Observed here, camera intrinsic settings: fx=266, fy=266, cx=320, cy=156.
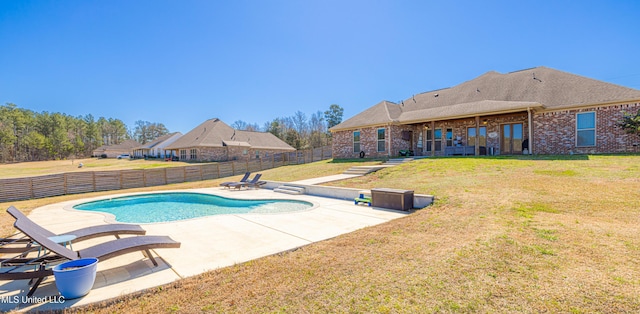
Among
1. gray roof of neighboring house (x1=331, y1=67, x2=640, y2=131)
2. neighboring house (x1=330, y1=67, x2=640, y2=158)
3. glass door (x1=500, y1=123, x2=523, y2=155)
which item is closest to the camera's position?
neighboring house (x1=330, y1=67, x2=640, y2=158)

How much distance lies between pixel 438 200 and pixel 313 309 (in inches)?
245

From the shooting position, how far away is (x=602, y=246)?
13.0 feet

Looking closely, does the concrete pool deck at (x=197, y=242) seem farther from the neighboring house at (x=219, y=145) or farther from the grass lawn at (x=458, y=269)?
the neighboring house at (x=219, y=145)

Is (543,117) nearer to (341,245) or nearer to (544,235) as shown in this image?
(544,235)

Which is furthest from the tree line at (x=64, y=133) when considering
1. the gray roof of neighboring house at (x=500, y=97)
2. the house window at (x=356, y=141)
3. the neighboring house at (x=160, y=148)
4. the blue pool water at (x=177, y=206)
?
the blue pool water at (x=177, y=206)

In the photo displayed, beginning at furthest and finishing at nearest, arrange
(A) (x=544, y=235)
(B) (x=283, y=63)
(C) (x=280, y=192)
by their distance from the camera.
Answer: (B) (x=283, y=63)
(C) (x=280, y=192)
(A) (x=544, y=235)

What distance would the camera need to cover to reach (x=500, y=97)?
17.2 metres

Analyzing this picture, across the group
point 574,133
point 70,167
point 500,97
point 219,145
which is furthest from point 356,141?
point 70,167

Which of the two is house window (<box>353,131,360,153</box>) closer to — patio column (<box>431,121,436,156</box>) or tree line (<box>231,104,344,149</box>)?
patio column (<box>431,121,436,156</box>)

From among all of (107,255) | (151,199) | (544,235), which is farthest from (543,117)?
(151,199)

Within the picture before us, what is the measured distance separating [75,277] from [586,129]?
65.8 ft

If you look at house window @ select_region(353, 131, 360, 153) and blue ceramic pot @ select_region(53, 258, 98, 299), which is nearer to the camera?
blue ceramic pot @ select_region(53, 258, 98, 299)

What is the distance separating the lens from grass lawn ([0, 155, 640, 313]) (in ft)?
9.12

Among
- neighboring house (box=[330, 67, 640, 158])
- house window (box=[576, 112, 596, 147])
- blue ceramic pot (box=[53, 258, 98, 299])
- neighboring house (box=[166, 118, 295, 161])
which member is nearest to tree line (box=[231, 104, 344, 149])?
neighboring house (box=[166, 118, 295, 161])
